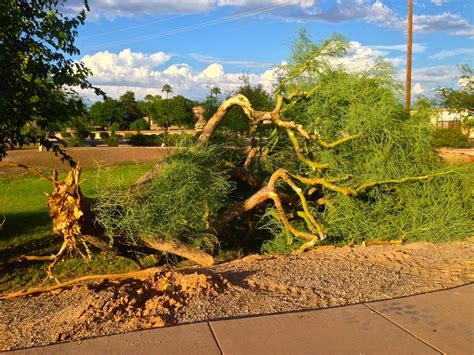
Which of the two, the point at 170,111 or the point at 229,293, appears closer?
the point at 229,293

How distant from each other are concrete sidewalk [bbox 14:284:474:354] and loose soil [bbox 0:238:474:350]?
21cm

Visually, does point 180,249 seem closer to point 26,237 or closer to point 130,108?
point 26,237

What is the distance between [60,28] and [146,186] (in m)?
2.47

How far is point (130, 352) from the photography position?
13.3 feet

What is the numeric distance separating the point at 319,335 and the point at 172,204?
11.0 feet

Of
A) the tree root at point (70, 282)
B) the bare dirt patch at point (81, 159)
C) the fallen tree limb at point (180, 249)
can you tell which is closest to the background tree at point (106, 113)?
the bare dirt patch at point (81, 159)

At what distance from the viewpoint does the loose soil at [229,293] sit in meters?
4.65

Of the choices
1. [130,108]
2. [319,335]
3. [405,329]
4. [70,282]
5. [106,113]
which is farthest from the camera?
[130,108]

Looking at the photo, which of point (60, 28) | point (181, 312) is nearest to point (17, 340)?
point (181, 312)

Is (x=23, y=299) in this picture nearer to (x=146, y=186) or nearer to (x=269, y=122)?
(x=146, y=186)

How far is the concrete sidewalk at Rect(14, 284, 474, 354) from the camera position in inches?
163

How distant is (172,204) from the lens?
23.9ft

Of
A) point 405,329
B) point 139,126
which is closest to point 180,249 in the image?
point 405,329

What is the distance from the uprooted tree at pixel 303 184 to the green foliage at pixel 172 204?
0.05 feet
